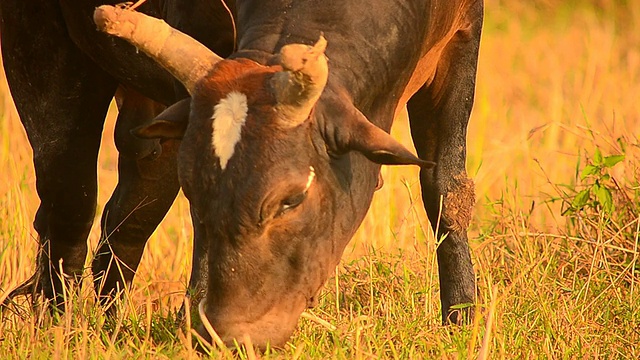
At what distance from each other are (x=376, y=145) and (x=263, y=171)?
338 mm

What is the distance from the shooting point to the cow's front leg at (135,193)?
19.1ft

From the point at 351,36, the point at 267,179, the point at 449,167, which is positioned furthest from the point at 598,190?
the point at 267,179

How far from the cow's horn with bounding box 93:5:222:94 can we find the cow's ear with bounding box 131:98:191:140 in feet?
0.32

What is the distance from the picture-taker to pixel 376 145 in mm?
3725

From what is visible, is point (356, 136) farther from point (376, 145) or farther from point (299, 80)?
point (299, 80)

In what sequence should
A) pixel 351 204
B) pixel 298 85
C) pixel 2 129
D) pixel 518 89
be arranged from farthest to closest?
1. pixel 518 89
2. pixel 2 129
3. pixel 351 204
4. pixel 298 85

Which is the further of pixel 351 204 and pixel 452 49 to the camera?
pixel 452 49

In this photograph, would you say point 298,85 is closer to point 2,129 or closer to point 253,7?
point 253,7

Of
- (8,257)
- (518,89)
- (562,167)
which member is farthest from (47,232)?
(518,89)

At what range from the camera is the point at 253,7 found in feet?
13.7

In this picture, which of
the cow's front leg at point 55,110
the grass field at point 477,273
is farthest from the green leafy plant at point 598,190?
the cow's front leg at point 55,110

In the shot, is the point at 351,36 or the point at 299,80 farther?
the point at 351,36

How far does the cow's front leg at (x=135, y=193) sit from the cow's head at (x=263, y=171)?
6.20 ft

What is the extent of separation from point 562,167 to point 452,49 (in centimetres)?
275
